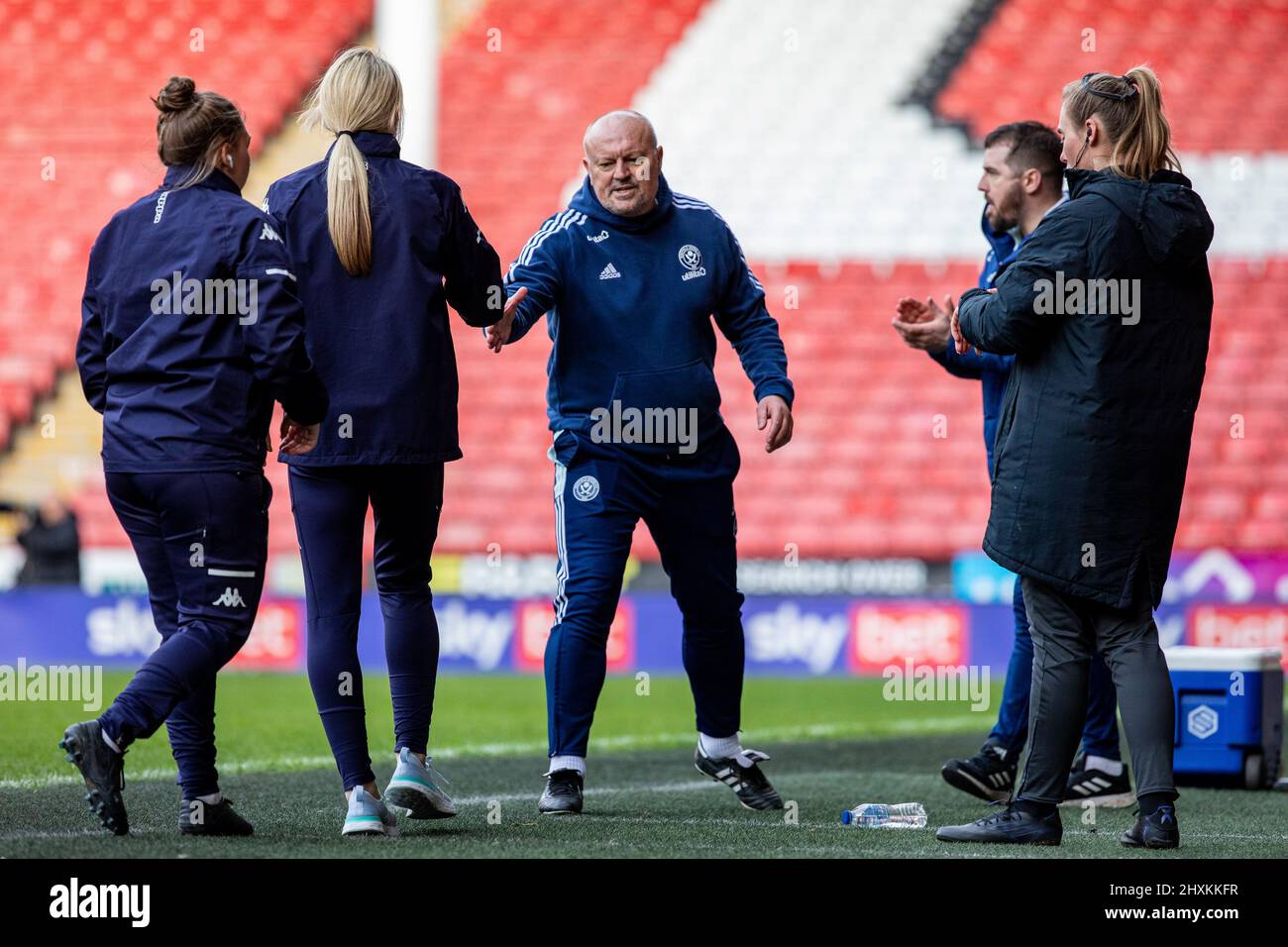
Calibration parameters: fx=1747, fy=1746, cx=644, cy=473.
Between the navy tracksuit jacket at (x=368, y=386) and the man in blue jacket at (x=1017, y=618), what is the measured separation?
1.62 m

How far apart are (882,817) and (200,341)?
87.3 inches

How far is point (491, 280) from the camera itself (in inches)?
178

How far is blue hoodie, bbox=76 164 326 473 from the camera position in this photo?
399 centimetres

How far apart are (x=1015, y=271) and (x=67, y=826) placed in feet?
8.82

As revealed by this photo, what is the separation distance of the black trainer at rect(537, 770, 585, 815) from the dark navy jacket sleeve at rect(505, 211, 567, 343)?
4.05ft

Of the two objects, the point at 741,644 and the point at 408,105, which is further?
the point at 408,105

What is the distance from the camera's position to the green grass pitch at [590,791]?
405 cm

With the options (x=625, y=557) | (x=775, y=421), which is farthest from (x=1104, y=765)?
(x=625, y=557)

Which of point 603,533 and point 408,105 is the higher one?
point 408,105

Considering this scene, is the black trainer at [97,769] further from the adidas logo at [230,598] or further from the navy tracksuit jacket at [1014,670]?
the navy tracksuit jacket at [1014,670]

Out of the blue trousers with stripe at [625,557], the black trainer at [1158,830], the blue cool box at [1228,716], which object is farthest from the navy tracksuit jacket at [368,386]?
the blue cool box at [1228,716]

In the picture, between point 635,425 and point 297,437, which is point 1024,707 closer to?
point 635,425

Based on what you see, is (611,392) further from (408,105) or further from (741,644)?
(408,105)
